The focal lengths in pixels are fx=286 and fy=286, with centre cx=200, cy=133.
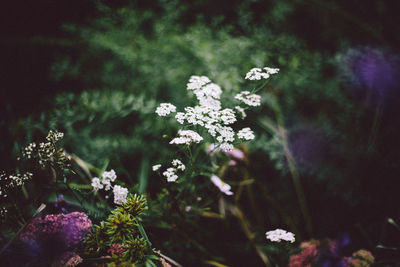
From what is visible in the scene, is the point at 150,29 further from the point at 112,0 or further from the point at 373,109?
the point at 373,109

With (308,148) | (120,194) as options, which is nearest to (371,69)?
(308,148)

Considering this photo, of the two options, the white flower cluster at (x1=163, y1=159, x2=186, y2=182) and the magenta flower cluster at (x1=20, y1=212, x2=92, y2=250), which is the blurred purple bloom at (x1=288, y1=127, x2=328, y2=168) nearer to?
the white flower cluster at (x1=163, y1=159, x2=186, y2=182)

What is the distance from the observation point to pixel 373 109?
5.79 ft

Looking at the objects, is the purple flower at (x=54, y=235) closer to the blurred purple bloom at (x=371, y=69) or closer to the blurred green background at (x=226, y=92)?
the blurred green background at (x=226, y=92)

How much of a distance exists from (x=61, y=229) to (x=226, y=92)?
3.55 feet

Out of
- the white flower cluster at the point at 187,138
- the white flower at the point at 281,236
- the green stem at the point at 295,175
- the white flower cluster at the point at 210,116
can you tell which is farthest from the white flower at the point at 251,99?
the green stem at the point at 295,175

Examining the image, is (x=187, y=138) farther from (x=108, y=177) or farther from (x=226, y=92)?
(x=226, y=92)

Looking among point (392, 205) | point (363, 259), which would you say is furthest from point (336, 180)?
point (363, 259)

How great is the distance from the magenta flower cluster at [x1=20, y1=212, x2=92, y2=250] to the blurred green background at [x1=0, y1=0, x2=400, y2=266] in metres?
0.44

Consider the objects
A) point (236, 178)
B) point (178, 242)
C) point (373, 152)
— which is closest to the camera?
point (178, 242)

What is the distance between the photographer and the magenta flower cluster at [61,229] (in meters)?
0.88

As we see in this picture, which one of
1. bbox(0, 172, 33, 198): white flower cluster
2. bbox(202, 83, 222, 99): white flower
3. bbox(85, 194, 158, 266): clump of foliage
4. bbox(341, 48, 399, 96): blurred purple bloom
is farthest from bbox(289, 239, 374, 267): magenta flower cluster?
bbox(0, 172, 33, 198): white flower cluster

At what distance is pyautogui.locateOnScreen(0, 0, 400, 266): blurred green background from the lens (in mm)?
1605

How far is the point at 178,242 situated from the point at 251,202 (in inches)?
23.2
